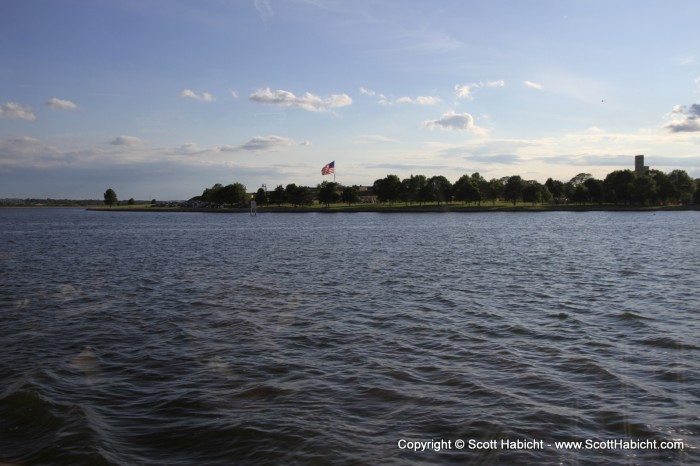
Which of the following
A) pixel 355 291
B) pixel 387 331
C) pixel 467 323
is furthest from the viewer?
pixel 355 291

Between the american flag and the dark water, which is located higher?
the american flag

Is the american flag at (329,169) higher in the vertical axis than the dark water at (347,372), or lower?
higher

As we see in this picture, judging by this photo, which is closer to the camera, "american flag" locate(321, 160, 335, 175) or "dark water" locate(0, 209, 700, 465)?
"dark water" locate(0, 209, 700, 465)

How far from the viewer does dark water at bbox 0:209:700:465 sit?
1099 centimetres

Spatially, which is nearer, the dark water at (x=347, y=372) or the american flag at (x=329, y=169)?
Result: the dark water at (x=347, y=372)

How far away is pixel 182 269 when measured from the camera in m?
43.1

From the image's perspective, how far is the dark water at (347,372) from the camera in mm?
10992

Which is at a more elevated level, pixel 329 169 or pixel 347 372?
pixel 329 169

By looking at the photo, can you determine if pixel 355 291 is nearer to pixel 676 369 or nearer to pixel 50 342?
pixel 50 342

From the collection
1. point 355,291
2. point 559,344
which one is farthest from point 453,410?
point 355,291

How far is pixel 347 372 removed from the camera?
1536 cm

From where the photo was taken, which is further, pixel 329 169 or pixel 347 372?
pixel 329 169

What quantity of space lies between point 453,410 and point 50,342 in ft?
48.5

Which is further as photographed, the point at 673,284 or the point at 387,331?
the point at 673,284
